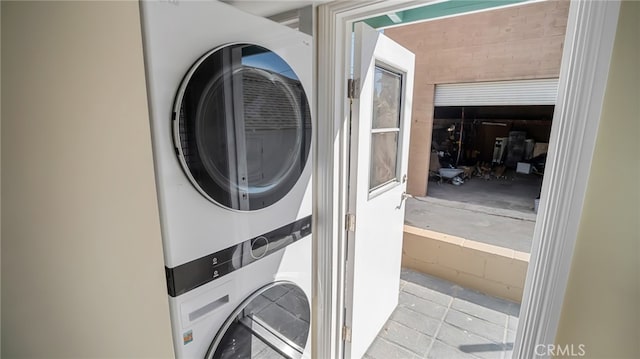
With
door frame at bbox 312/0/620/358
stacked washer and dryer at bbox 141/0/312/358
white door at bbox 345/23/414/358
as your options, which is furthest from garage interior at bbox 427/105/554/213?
stacked washer and dryer at bbox 141/0/312/358

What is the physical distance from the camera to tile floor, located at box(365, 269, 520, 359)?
5.82 ft

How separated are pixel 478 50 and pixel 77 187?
181 inches

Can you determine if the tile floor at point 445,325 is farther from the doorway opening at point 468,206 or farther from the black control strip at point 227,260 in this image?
the black control strip at point 227,260

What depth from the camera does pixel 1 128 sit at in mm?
629

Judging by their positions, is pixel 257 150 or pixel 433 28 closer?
pixel 257 150

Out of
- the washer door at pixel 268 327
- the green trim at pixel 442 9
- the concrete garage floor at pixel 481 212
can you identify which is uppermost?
the green trim at pixel 442 9

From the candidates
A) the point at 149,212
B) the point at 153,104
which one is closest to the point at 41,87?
the point at 153,104

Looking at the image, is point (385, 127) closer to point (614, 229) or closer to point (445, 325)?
point (614, 229)

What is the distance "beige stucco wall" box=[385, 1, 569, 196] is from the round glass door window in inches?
143

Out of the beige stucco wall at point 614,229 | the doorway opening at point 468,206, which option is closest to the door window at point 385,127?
the doorway opening at point 468,206

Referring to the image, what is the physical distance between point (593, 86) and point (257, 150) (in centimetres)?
97

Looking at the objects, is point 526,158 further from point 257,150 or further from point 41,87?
point 41,87

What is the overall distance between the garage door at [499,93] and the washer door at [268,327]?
388 cm

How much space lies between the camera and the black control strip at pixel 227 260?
75cm
